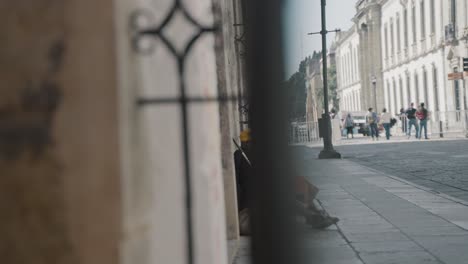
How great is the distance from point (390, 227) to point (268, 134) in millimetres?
5338

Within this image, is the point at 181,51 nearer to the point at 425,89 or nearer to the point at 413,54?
the point at 425,89

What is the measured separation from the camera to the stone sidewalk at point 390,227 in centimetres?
504

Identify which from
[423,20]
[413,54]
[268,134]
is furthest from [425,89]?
[268,134]

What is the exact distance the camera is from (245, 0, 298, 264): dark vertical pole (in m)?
1.30

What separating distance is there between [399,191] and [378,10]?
46.2 metres

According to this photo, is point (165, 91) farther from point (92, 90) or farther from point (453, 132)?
point (453, 132)

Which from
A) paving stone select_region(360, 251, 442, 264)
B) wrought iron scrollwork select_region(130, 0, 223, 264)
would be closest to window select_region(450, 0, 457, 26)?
paving stone select_region(360, 251, 442, 264)

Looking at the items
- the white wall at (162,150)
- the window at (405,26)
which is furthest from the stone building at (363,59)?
the white wall at (162,150)

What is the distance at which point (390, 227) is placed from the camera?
6414mm

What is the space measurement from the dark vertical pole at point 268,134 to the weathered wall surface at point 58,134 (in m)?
0.37

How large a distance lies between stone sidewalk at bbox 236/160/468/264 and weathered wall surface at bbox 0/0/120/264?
128 cm

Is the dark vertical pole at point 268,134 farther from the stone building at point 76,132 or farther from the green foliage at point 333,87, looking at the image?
the green foliage at point 333,87

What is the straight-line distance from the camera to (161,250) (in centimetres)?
181

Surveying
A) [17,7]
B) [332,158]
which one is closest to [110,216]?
[17,7]
